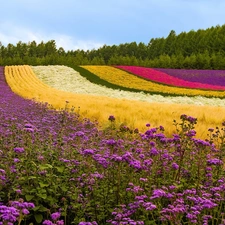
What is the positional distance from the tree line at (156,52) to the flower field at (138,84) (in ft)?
62.1

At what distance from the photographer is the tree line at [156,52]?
228 ft

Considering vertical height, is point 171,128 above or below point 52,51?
below

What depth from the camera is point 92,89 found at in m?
37.8

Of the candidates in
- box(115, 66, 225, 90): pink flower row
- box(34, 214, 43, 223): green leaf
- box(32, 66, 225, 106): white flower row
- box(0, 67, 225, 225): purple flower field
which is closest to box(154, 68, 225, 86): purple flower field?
box(115, 66, 225, 90): pink flower row

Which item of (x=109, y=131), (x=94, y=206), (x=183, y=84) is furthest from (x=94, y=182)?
(x=183, y=84)

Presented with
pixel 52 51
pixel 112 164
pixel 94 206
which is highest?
pixel 52 51

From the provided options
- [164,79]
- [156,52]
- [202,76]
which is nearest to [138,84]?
[164,79]

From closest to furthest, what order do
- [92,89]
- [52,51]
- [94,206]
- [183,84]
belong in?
1. [94,206]
2. [92,89]
3. [183,84]
4. [52,51]

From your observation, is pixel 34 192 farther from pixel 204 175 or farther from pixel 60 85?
pixel 60 85

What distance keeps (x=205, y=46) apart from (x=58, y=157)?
85.0m

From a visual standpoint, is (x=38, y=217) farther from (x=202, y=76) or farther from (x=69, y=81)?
(x=202, y=76)

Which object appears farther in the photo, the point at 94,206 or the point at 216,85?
the point at 216,85

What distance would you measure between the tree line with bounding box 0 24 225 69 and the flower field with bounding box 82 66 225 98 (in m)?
18.9

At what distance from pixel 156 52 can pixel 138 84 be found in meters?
58.9
